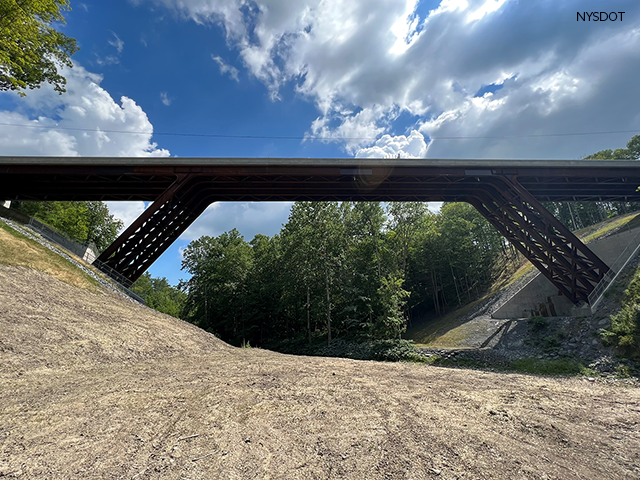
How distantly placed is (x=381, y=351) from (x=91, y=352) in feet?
60.0

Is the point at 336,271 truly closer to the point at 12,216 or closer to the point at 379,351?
the point at 379,351

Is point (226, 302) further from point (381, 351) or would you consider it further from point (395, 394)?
point (395, 394)

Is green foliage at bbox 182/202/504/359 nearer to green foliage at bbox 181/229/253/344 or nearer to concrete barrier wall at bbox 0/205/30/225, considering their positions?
green foliage at bbox 181/229/253/344

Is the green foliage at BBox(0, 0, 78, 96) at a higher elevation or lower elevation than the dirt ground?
higher

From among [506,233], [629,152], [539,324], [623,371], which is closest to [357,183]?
[506,233]

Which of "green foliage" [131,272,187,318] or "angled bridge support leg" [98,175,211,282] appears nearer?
"angled bridge support leg" [98,175,211,282]

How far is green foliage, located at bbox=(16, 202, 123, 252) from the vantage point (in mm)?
40406

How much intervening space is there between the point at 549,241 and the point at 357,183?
1499cm

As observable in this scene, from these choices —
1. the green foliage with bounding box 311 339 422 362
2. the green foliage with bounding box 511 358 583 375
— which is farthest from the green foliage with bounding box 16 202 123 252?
the green foliage with bounding box 511 358 583 375

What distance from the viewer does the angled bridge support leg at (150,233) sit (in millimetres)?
20469

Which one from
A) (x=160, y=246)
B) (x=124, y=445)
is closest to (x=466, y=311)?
(x=160, y=246)

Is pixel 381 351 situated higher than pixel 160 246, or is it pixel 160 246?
pixel 160 246

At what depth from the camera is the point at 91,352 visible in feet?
29.6

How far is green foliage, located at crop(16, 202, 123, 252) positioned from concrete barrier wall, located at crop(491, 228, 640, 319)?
50386 millimetres
